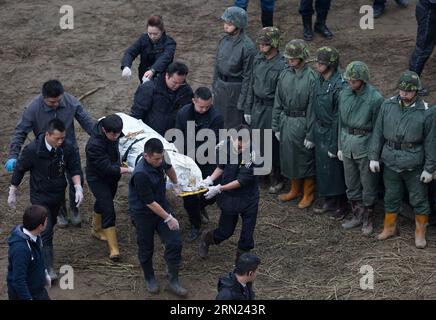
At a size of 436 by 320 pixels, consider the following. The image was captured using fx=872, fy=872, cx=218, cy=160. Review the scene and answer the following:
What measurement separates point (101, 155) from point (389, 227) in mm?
3101

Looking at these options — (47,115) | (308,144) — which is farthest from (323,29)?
(47,115)

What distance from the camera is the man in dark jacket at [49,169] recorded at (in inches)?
317

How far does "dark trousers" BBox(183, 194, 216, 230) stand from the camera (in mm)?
9164

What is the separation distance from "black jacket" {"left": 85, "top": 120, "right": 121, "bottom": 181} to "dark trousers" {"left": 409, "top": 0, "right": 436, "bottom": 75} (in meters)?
4.50

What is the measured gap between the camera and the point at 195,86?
40.3ft

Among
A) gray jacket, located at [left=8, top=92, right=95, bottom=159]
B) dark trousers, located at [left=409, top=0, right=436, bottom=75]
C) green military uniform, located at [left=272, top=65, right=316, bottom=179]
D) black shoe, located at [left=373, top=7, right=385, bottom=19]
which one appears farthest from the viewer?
black shoe, located at [left=373, top=7, right=385, bottom=19]

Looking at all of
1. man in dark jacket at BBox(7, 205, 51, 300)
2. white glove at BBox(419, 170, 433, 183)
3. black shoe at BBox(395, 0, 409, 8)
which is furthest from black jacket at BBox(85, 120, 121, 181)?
black shoe at BBox(395, 0, 409, 8)

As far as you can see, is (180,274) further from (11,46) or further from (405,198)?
(11,46)

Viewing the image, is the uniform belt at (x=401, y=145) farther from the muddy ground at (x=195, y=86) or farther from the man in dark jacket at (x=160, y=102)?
the man in dark jacket at (x=160, y=102)

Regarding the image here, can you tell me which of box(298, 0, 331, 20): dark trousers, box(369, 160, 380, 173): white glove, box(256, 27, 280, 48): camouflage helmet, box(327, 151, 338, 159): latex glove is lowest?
box(327, 151, 338, 159): latex glove

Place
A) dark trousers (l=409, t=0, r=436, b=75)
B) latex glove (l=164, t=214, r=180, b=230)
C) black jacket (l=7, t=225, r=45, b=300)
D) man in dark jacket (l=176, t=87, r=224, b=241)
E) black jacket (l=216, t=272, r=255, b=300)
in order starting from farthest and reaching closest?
dark trousers (l=409, t=0, r=436, b=75), man in dark jacket (l=176, t=87, r=224, b=241), latex glove (l=164, t=214, r=180, b=230), black jacket (l=7, t=225, r=45, b=300), black jacket (l=216, t=272, r=255, b=300)

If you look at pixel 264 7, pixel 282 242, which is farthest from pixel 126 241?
pixel 264 7

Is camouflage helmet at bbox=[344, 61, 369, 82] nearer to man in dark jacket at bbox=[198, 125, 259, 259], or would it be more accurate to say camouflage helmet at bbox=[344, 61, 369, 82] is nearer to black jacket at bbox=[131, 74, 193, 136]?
man in dark jacket at bbox=[198, 125, 259, 259]

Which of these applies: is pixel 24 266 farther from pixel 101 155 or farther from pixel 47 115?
pixel 47 115
